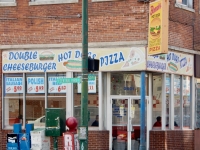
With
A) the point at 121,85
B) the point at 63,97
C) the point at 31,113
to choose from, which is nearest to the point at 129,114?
the point at 121,85

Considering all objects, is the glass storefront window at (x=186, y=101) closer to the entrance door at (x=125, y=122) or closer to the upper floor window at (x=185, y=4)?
the entrance door at (x=125, y=122)

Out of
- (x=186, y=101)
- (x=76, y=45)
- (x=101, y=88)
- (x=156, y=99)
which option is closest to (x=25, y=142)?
(x=101, y=88)

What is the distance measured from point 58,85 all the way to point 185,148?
5.27 m

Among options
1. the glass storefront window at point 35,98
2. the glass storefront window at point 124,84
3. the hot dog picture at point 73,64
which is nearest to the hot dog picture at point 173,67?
the glass storefront window at point 124,84

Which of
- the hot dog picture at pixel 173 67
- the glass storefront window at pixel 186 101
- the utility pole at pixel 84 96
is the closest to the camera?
the utility pole at pixel 84 96

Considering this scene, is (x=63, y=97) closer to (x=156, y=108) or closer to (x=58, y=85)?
(x=58, y=85)

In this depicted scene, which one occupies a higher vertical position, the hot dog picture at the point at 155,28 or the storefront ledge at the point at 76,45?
the hot dog picture at the point at 155,28

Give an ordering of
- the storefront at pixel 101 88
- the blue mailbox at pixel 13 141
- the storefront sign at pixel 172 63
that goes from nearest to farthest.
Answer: the blue mailbox at pixel 13 141 → the storefront sign at pixel 172 63 → the storefront at pixel 101 88

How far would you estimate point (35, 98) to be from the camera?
624 inches

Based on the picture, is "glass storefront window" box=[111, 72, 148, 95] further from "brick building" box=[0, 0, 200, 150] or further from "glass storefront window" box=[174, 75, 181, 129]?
"glass storefront window" box=[174, 75, 181, 129]

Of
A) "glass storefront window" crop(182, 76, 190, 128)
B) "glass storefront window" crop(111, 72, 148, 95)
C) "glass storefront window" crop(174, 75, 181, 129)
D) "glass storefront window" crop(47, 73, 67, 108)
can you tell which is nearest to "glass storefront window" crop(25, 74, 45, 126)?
"glass storefront window" crop(47, 73, 67, 108)

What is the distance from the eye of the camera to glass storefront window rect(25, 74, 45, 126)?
622 inches

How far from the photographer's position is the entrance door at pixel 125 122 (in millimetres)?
15375

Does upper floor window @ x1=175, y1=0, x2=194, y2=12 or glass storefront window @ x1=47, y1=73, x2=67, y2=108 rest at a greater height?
upper floor window @ x1=175, y1=0, x2=194, y2=12
